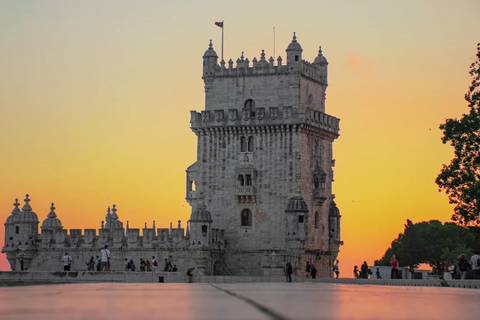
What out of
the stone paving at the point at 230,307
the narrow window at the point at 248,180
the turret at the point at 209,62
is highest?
the turret at the point at 209,62

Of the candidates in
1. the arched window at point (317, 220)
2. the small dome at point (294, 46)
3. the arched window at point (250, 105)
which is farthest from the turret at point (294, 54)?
the arched window at point (317, 220)

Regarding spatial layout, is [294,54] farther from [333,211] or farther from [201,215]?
[201,215]

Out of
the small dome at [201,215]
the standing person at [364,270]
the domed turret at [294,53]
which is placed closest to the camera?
the standing person at [364,270]

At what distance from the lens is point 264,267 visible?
3378 inches

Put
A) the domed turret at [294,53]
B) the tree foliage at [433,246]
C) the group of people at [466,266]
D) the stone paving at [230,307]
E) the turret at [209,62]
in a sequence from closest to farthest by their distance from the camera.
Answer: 1. the stone paving at [230,307]
2. the group of people at [466,266]
3. the domed turret at [294,53]
4. the turret at [209,62]
5. the tree foliage at [433,246]

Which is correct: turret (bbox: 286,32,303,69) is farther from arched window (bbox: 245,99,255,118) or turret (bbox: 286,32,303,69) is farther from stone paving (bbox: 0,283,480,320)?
stone paving (bbox: 0,283,480,320)

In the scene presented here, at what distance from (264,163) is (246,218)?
4448 millimetres

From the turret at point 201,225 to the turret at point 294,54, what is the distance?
13718 millimetres

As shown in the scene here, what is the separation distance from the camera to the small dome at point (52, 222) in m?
96.6

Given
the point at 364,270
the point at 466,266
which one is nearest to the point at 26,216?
the point at 364,270

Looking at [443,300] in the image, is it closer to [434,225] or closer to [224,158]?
[224,158]

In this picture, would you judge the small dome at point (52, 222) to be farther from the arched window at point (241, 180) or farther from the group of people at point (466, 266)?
the group of people at point (466, 266)

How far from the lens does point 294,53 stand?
90.8 metres

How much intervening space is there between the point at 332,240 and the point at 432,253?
2704 inches
